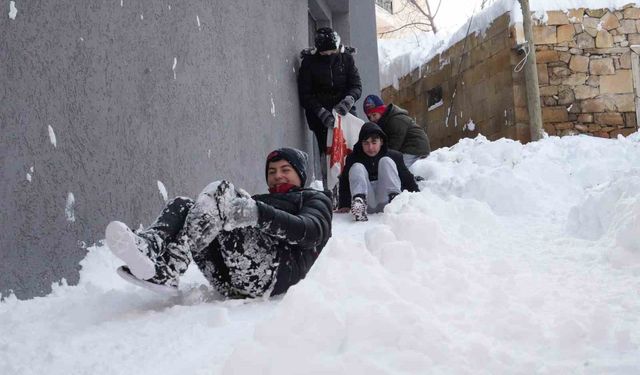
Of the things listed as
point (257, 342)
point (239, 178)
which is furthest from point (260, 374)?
point (239, 178)

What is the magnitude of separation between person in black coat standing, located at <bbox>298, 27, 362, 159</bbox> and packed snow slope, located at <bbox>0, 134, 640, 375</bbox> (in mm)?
3637

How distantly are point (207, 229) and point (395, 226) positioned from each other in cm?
94

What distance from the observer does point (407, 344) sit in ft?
5.74

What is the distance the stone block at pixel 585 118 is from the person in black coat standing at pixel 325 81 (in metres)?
6.66

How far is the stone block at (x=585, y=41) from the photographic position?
40.7ft

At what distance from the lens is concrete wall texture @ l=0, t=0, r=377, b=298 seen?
2.64 meters

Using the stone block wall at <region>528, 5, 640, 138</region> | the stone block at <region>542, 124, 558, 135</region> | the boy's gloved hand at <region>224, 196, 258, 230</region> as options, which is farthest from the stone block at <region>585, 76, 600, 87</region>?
the boy's gloved hand at <region>224, 196, 258, 230</region>

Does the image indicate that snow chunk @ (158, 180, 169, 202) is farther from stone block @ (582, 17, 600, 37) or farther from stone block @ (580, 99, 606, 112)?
stone block @ (582, 17, 600, 37)

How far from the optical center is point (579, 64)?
1238cm

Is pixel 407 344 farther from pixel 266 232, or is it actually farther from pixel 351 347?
pixel 266 232

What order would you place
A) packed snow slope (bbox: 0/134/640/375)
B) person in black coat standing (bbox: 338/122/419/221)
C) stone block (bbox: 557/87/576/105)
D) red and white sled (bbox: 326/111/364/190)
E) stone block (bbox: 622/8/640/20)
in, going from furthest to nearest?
stone block (bbox: 622/8/640/20) < stone block (bbox: 557/87/576/105) < red and white sled (bbox: 326/111/364/190) < person in black coat standing (bbox: 338/122/419/221) < packed snow slope (bbox: 0/134/640/375)

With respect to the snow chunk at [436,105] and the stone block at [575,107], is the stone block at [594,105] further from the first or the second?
the snow chunk at [436,105]

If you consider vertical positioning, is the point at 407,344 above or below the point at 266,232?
below

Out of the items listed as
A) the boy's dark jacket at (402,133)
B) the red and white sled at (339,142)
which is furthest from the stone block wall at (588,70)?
the red and white sled at (339,142)
